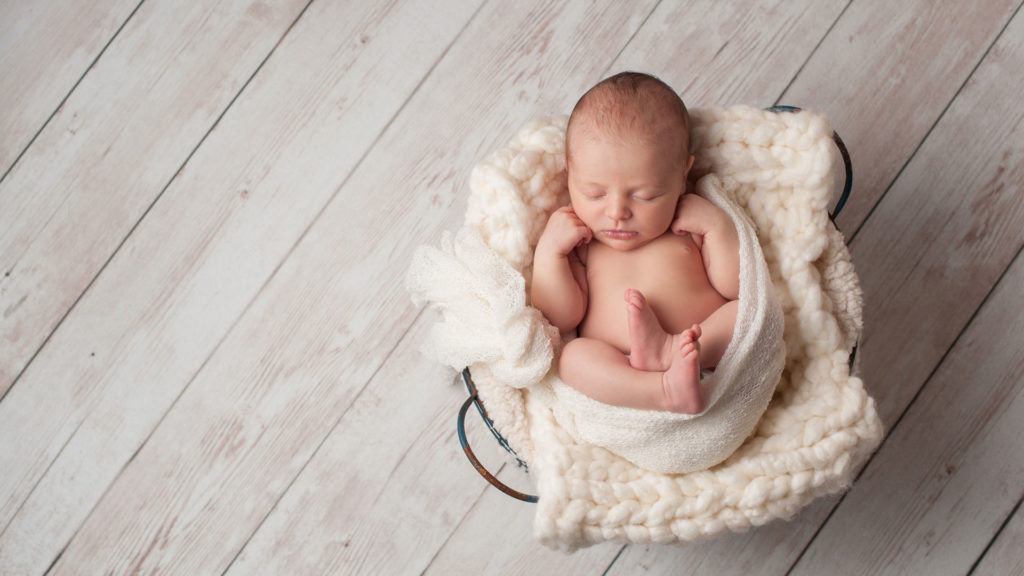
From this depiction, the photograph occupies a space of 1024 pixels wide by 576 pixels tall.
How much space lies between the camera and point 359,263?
1.29 m

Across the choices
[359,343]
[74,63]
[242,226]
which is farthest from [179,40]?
[359,343]

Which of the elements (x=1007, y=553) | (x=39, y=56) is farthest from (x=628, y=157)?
(x=39, y=56)

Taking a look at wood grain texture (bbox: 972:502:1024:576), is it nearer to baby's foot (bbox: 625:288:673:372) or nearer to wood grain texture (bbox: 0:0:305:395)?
baby's foot (bbox: 625:288:673:372)

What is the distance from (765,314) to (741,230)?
0.12 metres

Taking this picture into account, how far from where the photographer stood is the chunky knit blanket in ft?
3.10

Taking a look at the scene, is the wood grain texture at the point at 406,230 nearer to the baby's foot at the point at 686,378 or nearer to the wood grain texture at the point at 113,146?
the wood grain texture at the point at 113,146

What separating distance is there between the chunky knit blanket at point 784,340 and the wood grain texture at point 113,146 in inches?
21.7

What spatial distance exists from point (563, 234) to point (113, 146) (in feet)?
2.65

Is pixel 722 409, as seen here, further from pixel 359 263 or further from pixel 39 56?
pixel 39 56

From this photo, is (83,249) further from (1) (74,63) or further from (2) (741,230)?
(2) (741,230)

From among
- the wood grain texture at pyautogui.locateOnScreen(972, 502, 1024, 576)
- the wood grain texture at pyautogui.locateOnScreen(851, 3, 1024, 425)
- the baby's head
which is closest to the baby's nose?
the baby's head

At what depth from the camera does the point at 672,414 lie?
37.1 inches

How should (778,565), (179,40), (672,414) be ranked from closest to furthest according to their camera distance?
1. (672,414)
2. (778,565)
3. (179,40)

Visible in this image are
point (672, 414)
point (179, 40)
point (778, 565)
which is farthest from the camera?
point (179, 40)
